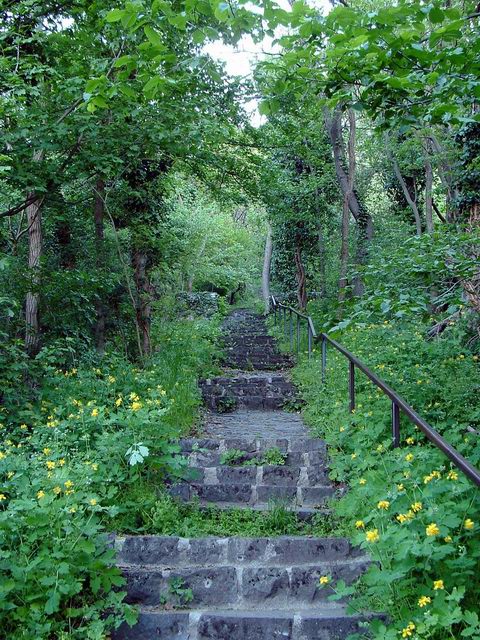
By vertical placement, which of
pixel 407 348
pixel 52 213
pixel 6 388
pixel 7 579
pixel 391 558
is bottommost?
pixel 7 579

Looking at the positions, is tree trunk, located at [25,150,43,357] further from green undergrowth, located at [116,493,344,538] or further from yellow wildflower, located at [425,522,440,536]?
yellow wildflower, located at [425,522,440,536]

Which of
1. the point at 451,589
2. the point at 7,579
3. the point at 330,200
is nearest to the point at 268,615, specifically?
the point at 451,589

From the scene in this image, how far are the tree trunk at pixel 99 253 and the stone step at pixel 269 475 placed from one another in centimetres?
406

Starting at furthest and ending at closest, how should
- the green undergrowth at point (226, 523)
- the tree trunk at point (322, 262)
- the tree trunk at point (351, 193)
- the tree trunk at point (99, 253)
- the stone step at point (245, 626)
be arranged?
the tree trunk at point (322, 262) → the tree trunk at point (351, 193) → the tree trunk at point (99, 253) → the green undergrowth at point (226, 523) → the stone step at point (245, 626)

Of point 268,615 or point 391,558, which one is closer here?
point 391,558

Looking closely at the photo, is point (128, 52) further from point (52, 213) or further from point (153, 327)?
point (153, 327)

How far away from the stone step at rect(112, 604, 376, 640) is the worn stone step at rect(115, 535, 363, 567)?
1.57 ft

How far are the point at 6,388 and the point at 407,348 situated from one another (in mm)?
4410

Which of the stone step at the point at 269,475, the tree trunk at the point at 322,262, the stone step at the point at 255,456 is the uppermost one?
the tree trunk at the point at 322,262

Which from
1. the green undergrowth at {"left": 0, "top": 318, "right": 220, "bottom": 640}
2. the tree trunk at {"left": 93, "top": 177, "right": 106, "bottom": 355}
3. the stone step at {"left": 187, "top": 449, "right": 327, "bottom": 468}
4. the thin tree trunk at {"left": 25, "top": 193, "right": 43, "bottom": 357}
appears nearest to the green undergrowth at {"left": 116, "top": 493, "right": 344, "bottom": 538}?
the green undergrowth at {"left": 0, "top": 318, "right": 220, "bottom": 640}

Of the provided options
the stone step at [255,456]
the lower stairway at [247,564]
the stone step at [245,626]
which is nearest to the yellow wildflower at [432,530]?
the lower stairway at [247,564]

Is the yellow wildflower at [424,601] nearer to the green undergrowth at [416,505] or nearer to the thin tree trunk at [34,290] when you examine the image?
the green undergrowth at [416,505]

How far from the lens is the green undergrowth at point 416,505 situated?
2396 millimetres

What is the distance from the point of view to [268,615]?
303 cm
